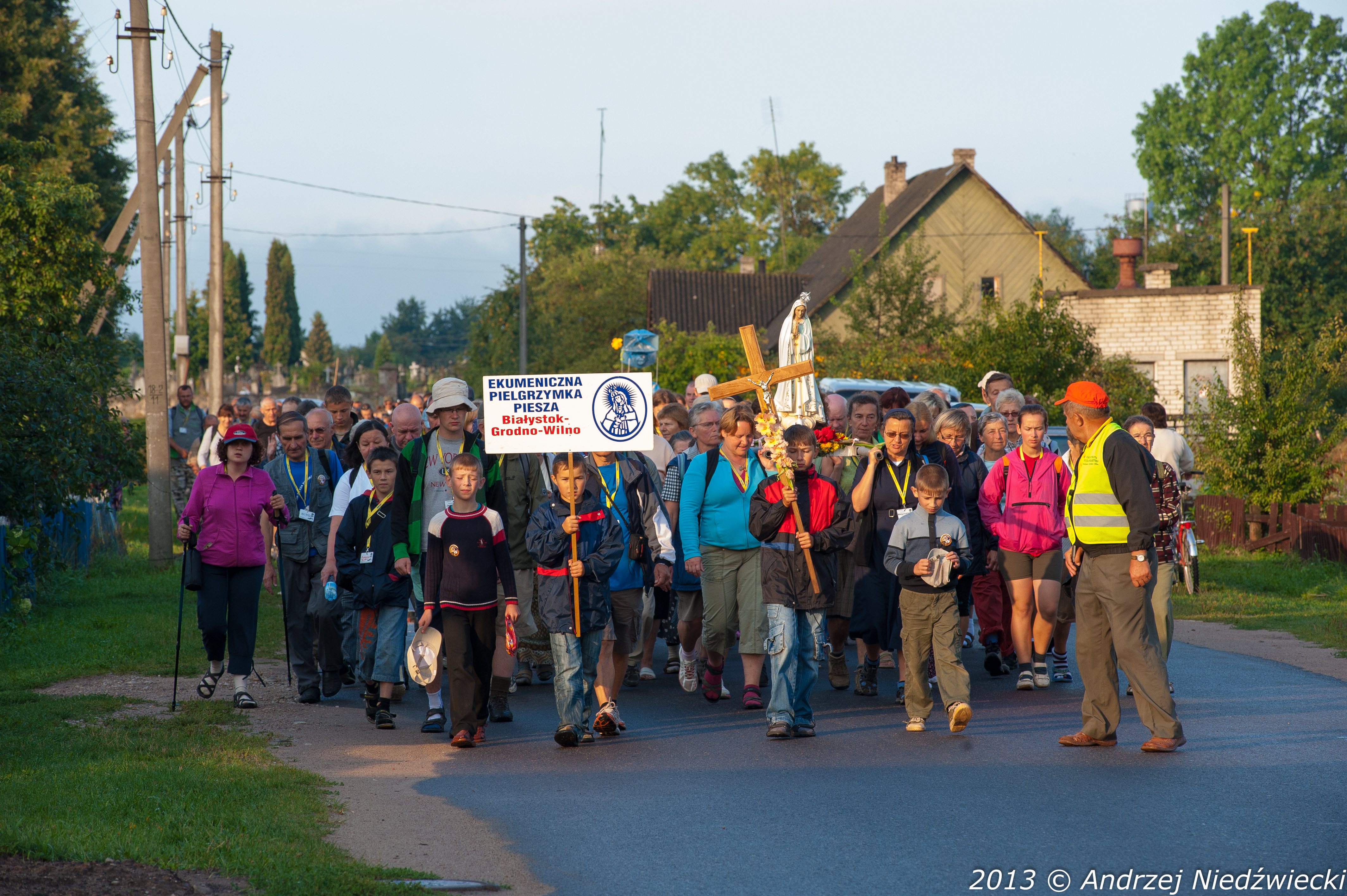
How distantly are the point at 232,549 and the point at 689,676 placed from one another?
135 inches

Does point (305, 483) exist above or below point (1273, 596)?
above

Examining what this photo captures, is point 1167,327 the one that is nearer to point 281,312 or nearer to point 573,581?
point 573,581

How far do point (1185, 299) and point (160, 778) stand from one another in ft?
122

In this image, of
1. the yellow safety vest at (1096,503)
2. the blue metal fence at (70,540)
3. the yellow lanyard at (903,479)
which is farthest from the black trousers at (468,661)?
the blue metal fence at (70,540)

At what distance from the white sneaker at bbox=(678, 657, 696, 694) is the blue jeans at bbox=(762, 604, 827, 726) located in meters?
1.65

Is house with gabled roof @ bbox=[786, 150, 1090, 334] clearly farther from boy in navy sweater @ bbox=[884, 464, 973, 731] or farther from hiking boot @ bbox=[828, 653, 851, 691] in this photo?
boy in navy sweater @ bbox=[884, 464, 973, 731]

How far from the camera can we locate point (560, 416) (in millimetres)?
9000

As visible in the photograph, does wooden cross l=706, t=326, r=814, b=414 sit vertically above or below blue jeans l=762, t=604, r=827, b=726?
above

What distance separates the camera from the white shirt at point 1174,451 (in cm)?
1393

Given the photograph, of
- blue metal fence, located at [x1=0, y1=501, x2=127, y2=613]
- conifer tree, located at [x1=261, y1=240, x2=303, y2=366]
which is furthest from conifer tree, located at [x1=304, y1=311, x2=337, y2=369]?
blue metal fence, located at [x1=0, y1=501, x2=127, y2=613]

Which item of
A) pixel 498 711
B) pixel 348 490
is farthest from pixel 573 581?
pixel 348 490

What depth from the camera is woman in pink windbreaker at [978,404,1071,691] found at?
10227 mm

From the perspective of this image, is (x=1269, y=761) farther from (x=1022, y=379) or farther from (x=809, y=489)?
(x=1022, y=379)

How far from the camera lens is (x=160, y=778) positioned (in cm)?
725
